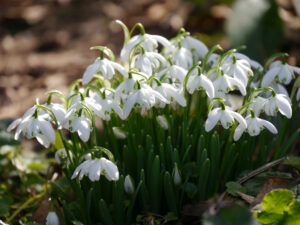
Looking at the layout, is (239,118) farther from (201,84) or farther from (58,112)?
(58,112)

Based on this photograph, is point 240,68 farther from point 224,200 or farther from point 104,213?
point 104,213

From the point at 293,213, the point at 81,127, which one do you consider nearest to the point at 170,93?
the point at 81,127

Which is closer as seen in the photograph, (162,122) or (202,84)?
(202,84)

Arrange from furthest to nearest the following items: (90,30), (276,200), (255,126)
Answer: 1. (90,30)
2. (255,126)
3. (276,200)

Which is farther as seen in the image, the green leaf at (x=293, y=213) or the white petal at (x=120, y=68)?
the white petal at (x=120, y=68)

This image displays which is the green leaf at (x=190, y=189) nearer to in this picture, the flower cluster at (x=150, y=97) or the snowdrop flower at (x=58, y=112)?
the flower cluster at (x=150, y=97)

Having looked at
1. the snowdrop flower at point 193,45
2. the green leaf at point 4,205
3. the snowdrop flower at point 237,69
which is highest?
the snowdrop flower at point 193,45

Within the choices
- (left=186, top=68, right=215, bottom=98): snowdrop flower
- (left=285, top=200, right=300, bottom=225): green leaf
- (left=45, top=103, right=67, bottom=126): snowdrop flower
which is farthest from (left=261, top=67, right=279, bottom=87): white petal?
(left=45, top=103, right=67, bottom=126): snowdrop flower

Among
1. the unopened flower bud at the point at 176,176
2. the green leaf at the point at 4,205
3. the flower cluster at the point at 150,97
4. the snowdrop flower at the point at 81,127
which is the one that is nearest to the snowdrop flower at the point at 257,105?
the flower cluster at the point at 150,97
